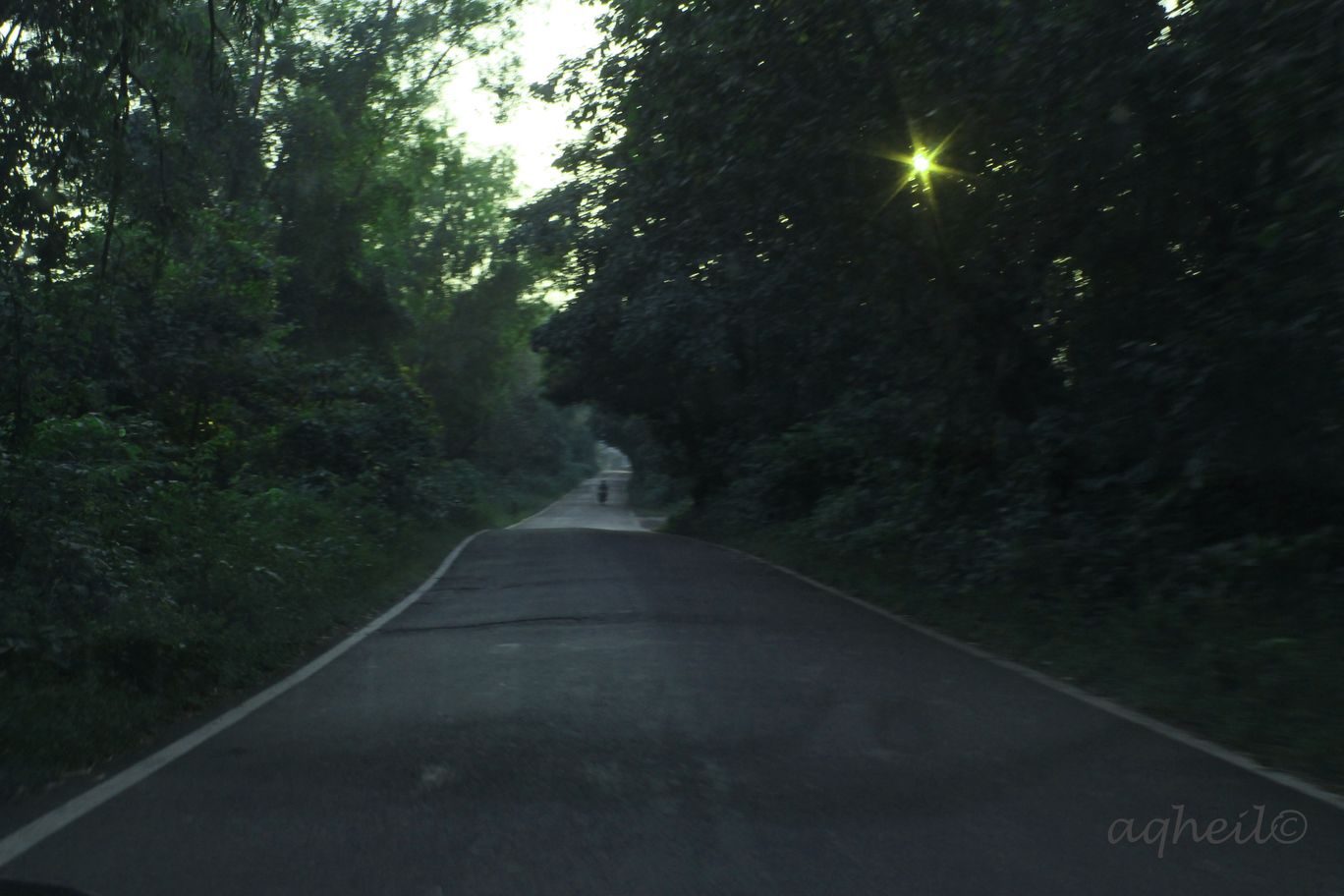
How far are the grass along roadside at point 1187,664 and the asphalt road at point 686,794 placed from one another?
17.1 inches

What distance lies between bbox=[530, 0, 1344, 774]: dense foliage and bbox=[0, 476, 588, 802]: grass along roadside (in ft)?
19.7

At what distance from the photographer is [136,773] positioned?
20.9 ft

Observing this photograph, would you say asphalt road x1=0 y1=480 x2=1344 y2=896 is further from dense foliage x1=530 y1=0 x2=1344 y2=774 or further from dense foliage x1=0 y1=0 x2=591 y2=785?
dense foliage x1=530 y1=0 x2=1344 y2=774

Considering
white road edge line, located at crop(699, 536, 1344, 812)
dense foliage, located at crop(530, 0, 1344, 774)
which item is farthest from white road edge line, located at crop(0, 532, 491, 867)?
dense foliage, located at crop(530, 0, 1344, 774)

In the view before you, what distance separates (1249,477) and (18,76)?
10.0 meters

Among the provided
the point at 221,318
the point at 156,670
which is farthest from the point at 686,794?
the point at 221,318

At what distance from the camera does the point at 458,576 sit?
718 inches

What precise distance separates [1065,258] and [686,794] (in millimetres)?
8638

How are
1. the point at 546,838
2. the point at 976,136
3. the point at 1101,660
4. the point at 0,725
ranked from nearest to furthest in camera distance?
the point at 546,838 → the point at 0,725 → the point at 1101,660 → the point at 976,136

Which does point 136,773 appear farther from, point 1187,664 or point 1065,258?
point 1065,258

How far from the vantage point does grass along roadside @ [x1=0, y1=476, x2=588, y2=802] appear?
6.55 metres

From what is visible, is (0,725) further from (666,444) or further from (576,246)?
(666,444)

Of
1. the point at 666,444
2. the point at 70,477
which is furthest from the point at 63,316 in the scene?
the point at 666,444

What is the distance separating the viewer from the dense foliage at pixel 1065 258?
894cm
